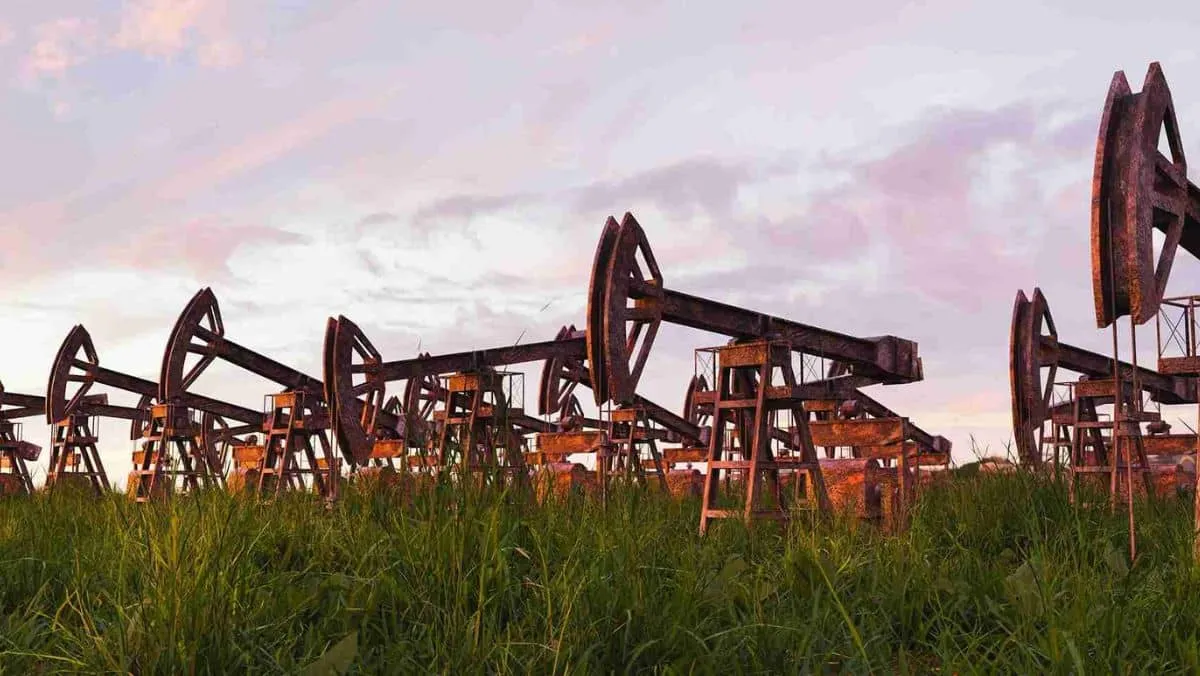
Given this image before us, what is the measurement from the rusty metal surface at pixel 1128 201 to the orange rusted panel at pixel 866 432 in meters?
4.62

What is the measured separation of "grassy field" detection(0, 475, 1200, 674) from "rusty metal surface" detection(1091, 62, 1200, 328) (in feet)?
5.12

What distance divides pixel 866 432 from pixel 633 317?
2904 millimetres

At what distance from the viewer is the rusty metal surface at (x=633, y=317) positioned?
11.3m

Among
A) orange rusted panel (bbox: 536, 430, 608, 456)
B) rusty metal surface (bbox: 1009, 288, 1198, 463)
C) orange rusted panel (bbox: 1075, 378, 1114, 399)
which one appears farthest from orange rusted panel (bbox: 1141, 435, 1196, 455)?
orange rusted panel (bbox: 536, 430, 608, 456)

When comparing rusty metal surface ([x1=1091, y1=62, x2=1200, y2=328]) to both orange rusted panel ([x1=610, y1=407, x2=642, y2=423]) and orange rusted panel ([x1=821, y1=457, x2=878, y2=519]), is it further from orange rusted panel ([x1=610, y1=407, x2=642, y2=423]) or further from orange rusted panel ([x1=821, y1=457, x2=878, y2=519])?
orange rusted panel ([x1=610, y1=407, x2=642, y2=423])

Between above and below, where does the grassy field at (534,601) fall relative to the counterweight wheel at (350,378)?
below

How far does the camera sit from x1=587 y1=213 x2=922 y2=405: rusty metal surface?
1131cm

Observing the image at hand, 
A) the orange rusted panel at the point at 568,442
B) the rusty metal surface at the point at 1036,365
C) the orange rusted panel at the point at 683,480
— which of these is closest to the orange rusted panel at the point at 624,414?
the orange rusted panel at the point at 568,442

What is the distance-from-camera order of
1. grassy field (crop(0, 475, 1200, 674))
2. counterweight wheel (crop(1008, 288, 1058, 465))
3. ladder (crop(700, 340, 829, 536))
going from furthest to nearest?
counterweight wheel (crop(1008, 288, 1058, 465))
ladder (crop(700, 340, 829, 536))
grassy field (crop(0, 475, 1200, 674))

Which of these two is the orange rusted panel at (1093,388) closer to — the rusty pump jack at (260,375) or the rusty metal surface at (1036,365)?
the rusty metal surface at (1036,365)

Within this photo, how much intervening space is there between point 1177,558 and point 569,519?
3.63 meters

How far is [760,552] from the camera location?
825cm

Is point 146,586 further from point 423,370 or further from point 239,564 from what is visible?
point 423,370

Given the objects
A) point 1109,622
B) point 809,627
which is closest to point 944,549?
point 1109,622
